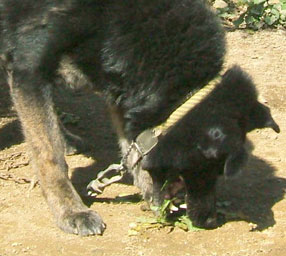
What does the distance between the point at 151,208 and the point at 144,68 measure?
832mm

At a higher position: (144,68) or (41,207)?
(144,68)

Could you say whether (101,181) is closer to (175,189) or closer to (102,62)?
(175,189)

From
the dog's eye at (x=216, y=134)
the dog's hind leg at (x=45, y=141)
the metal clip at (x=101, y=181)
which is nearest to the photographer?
the dog's eye at (x=216, y=134)

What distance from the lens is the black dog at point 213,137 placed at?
4.12 m

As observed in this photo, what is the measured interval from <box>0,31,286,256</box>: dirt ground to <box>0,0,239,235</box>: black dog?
0.17 metres

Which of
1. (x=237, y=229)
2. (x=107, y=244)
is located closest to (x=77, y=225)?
(x=107, y=244)

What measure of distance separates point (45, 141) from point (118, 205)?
1.98ft

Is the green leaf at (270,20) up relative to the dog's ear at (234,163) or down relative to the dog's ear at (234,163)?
down

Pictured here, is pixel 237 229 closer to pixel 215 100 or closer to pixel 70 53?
pixel 215 100

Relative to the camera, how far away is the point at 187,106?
4.23 metres

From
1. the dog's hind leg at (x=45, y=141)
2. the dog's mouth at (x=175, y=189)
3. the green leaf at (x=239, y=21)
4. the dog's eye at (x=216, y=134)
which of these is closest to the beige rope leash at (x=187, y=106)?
the dog's eye at (x=216, y=134)

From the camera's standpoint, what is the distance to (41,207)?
471 cm

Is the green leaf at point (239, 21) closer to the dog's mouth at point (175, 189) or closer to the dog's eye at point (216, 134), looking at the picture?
the dog's mouth at point (175, 189)

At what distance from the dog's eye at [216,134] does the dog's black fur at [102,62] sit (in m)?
0.05
